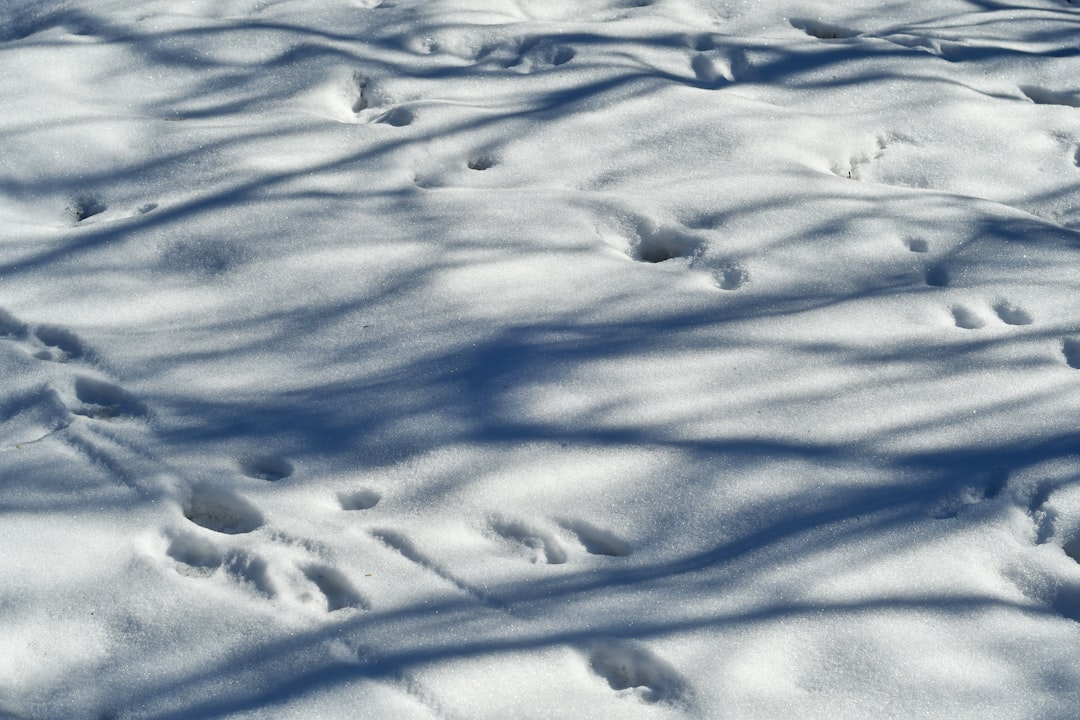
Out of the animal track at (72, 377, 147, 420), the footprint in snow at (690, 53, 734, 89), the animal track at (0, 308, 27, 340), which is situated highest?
the footprint in snow at (690, 53, 734, 89)

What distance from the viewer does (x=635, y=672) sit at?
1767 mm

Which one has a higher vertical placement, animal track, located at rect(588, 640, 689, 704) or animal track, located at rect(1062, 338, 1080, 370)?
animal track, located at rect(1062, 338, 1080, 370)

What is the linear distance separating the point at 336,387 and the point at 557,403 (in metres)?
0.48

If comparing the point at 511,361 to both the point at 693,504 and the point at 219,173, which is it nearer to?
the point at 693,504

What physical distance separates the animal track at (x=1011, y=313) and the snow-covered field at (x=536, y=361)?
0.5 inches

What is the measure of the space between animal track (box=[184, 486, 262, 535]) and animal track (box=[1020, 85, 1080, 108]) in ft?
8.74

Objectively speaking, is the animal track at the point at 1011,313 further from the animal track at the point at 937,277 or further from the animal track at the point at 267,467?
the animal track at the point at 267,467

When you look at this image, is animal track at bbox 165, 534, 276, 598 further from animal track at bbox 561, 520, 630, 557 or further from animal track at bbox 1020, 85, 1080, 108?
animal track at bbox 1020, 85, 1080, 108

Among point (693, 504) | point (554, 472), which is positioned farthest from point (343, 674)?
point (693, 504)

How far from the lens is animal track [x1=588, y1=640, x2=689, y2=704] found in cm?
173

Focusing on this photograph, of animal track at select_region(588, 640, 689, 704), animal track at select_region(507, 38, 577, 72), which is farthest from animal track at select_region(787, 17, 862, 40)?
animal track at select_region(588, 640, 689, 704)

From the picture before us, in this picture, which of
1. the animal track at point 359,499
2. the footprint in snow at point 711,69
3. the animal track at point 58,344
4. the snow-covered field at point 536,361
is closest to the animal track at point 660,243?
the snow-covered field at point 536,361

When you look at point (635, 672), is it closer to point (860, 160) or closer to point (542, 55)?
point (860, 160)

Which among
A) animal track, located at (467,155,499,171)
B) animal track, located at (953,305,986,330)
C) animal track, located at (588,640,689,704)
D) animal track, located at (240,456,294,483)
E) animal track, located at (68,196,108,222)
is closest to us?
animal track, located at (588,640,689,704)
